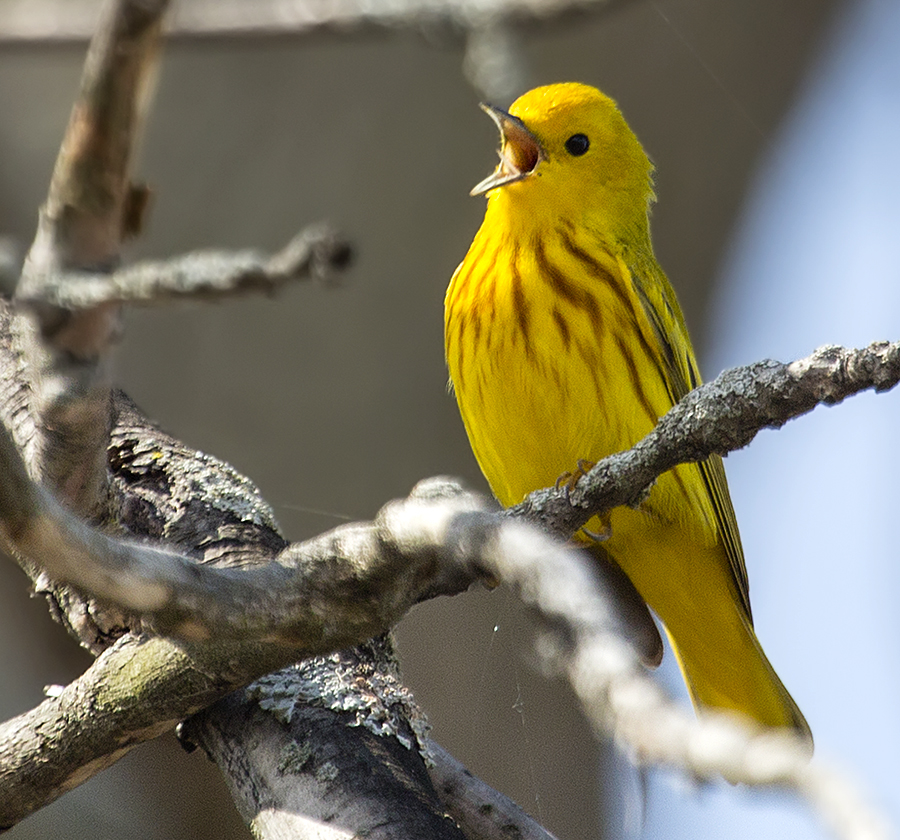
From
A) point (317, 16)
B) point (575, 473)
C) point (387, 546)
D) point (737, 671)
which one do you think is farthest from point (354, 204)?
point (317, 16)

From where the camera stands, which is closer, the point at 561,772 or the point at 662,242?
the point at 561,772

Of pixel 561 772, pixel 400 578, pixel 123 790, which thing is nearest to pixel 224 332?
pixel 123 790

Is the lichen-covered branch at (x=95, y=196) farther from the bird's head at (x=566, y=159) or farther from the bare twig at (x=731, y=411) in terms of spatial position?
the bird's head at (x=566, y=159)

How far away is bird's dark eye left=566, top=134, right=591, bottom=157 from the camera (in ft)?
8.38

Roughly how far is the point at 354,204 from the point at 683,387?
1356mm

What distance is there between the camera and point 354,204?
338 centimetres

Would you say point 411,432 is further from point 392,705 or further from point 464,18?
point 464,18

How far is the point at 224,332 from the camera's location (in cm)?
346

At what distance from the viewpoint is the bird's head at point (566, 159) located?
8.09 ft

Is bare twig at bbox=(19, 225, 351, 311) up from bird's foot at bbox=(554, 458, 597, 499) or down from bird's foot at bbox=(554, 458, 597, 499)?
down

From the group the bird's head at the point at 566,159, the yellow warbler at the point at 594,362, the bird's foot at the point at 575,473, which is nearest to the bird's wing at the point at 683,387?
the yellow warbler at the point at 594,362

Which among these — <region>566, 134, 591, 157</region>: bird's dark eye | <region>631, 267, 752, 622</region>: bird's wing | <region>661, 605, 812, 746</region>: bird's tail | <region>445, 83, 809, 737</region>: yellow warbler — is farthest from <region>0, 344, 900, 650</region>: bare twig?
<region>566, 134, 591, 157</region>: bird's dark eye

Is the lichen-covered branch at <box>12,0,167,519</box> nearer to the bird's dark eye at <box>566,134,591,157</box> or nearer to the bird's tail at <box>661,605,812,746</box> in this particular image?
the bird's dark eye at <box>566,134,591,157</box>

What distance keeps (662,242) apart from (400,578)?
2468 millimetres
